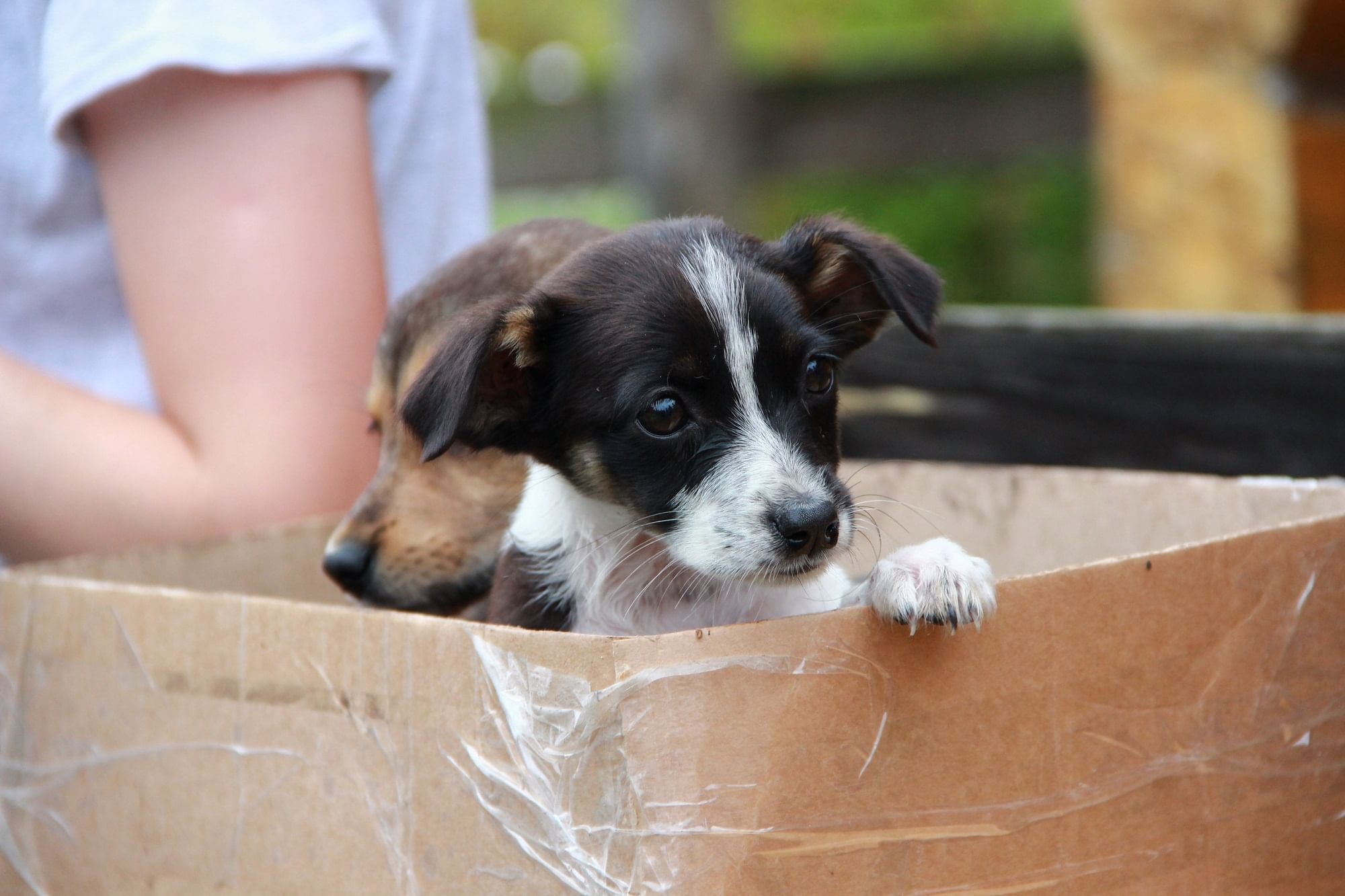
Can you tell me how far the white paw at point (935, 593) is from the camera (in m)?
1.59

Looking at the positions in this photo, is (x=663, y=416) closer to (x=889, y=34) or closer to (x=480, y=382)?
(x=480, y=382)

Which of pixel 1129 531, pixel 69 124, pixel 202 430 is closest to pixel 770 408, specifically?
pixel 1129 531

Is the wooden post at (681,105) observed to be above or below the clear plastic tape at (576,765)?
below

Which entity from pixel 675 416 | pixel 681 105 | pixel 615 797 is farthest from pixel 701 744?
pixel 681 105

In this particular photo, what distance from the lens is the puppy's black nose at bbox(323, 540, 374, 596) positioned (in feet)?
7.75

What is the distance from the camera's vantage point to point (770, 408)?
2.01 m

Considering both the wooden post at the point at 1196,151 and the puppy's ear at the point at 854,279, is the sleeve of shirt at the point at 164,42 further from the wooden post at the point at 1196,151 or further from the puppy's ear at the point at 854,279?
the wooden post at the point at 1196,151

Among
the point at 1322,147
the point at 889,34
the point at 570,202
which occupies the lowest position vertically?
the point at 570,202

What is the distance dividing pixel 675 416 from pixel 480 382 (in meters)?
0.31

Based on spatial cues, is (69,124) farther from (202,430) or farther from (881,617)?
(881,617)

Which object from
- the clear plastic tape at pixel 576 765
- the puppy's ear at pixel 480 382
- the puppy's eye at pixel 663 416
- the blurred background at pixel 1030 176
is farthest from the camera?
the blurred background at pixel 1030 176

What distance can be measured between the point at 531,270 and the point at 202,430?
2.25 ft

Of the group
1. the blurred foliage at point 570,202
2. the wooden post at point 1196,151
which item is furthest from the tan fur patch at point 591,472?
the blurred foliage at point 570,202

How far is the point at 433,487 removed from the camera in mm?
2459
